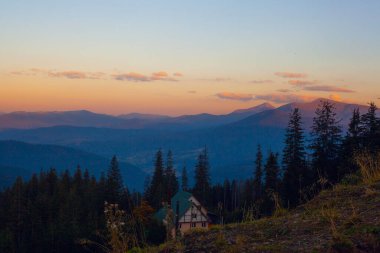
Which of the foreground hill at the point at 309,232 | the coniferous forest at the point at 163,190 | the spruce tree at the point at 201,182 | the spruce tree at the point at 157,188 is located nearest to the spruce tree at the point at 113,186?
the coniferous forest at the point at 163,190

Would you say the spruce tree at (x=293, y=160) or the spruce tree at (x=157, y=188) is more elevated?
the spruce tree at (x=293, y=160)

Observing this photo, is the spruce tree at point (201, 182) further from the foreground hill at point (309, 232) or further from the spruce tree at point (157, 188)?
the foreground hill at point (309, 232)

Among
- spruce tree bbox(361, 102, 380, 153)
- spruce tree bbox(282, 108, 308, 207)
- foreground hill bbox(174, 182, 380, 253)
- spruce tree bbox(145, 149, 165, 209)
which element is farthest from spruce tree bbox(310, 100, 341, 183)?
foreground hill bbox(174, 182, 380, 253)

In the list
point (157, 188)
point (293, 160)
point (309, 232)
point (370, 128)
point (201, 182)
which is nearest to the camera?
point (309, 232)

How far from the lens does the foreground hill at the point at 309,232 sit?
6105 millimetres

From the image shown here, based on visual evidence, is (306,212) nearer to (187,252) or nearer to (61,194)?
(187,252)

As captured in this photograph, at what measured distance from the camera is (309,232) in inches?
273

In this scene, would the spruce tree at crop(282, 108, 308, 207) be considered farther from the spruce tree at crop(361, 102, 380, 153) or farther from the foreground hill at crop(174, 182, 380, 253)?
the foreground hill at crop(174, 182, 380, 253)

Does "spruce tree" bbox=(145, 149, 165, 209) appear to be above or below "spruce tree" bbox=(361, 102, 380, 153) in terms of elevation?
below

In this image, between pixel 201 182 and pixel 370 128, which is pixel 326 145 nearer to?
pixel 370 128

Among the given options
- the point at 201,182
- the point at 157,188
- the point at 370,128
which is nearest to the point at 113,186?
the point at 157,188

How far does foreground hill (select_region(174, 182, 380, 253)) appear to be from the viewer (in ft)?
20.0

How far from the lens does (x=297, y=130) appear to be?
43.8m

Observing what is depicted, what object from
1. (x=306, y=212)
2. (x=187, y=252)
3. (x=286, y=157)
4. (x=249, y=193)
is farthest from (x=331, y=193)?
(x=249, y=193)
